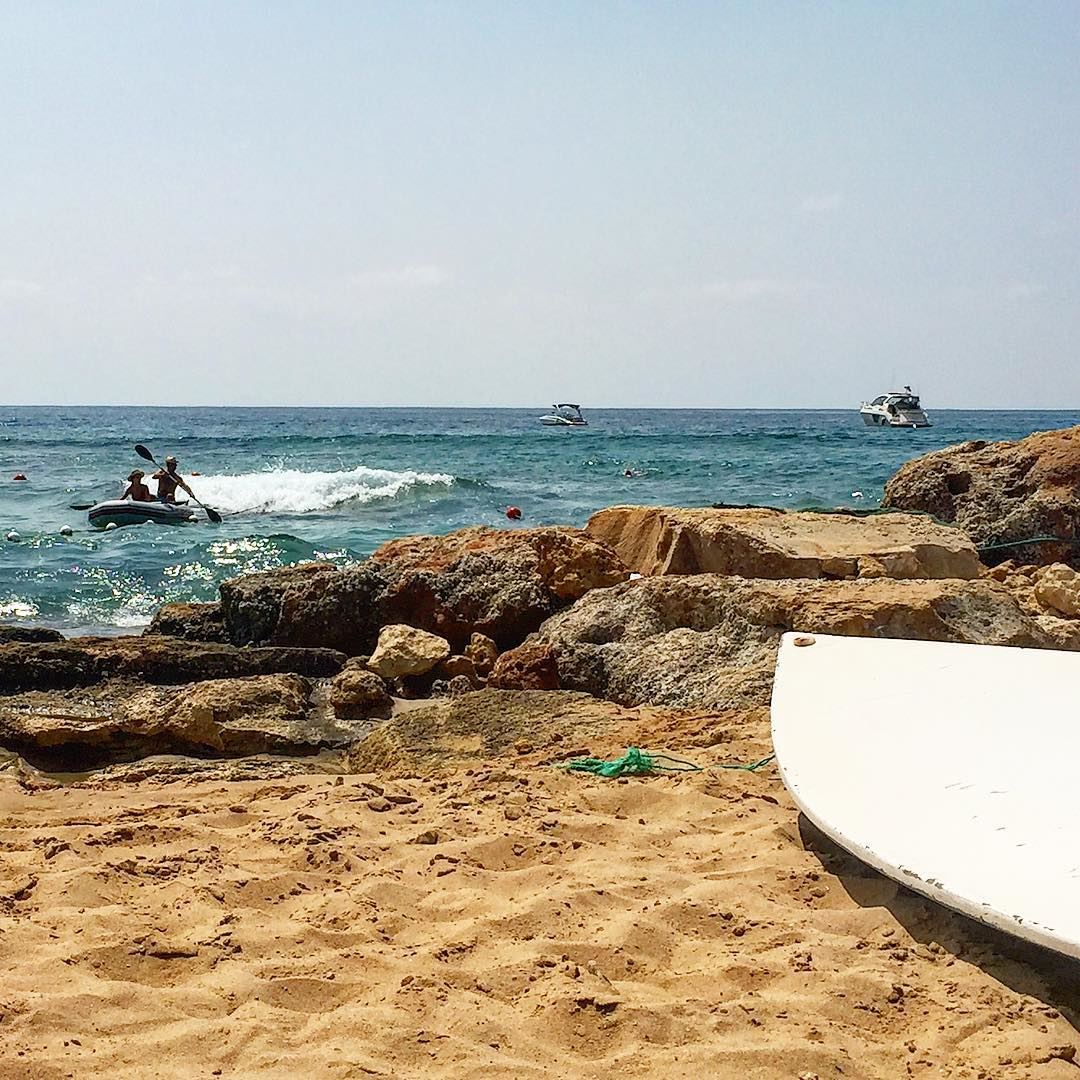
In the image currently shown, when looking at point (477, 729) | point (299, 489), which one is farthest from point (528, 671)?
point (299, 489)

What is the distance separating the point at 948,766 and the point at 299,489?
640 inches

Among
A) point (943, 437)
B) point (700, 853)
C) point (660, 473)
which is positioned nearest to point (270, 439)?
point (660, 473)

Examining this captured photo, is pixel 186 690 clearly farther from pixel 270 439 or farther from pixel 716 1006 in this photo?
pixel 270 439

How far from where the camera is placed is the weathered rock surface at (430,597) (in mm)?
Answer: 5207

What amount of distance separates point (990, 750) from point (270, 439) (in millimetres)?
36369

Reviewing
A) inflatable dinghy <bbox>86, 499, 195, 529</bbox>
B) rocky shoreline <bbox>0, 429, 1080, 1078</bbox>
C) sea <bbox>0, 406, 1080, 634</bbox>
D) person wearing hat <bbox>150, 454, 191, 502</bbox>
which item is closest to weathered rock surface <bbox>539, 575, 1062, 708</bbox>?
rocky shoreline <bbox>0, 429, 1080, 1078</bbox>

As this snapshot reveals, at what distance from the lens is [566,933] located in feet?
7.67

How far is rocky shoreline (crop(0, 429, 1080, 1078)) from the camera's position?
221 cm

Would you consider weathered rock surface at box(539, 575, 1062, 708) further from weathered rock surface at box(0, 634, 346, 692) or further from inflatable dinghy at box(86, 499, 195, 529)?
inflatable dinghy at box(86, 499, 195, 529)

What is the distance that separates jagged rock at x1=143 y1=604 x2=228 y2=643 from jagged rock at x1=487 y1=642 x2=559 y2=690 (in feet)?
Answer: 5.48

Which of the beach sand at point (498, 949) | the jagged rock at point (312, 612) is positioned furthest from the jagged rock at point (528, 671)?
the beach sand at point (498, 949)

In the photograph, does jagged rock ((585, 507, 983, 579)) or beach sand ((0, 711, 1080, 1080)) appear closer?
beach sand ((0, 711, 1080, 1080))

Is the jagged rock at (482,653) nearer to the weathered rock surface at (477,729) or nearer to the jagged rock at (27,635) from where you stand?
the weathered rock surface at (477,729)

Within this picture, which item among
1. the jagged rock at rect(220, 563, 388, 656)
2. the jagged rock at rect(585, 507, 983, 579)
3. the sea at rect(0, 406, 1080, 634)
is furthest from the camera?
the sea at rect(0, 406, 1080, 634)
